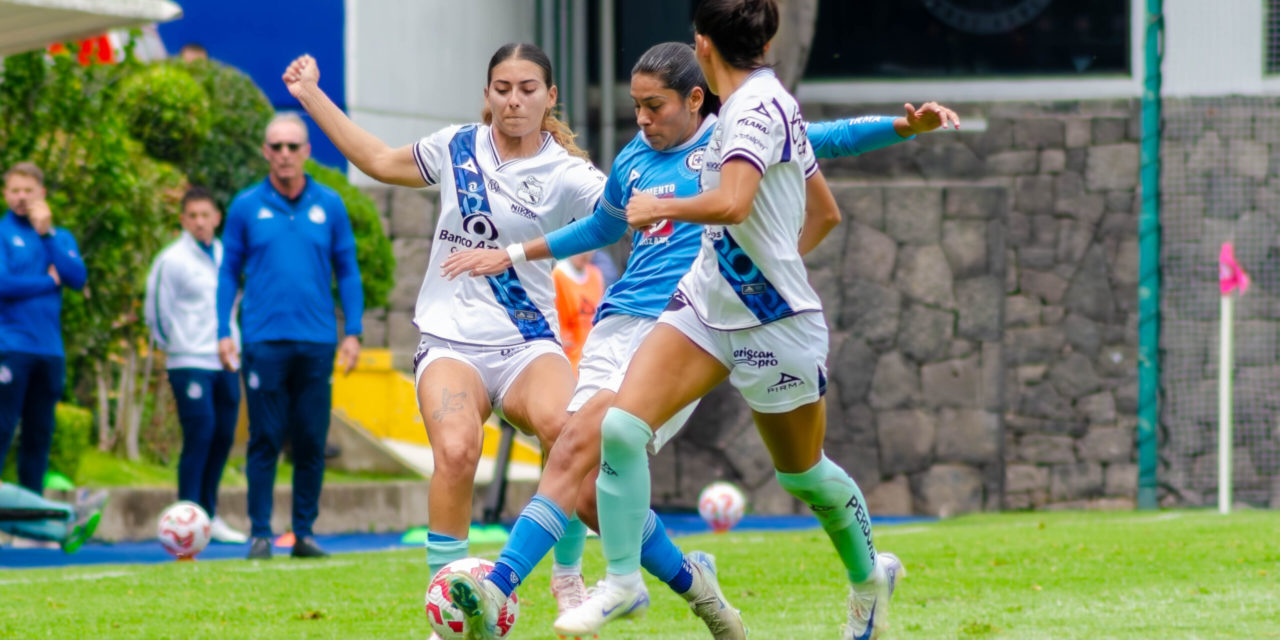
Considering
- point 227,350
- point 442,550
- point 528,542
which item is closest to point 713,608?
point 528,542

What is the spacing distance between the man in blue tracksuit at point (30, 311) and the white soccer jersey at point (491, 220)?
16.8 ft

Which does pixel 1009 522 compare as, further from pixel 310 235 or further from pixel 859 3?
pixel 859 3

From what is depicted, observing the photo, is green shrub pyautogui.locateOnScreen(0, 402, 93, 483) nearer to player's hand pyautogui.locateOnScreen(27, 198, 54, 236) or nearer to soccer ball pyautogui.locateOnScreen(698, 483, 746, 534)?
player's hand pyautogui.locateOnScreen(27, 198, 54, 236)

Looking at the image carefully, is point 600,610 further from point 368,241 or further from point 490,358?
point 368,241

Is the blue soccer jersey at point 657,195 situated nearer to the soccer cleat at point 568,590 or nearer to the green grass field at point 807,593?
the soccer cleat at point 568,590

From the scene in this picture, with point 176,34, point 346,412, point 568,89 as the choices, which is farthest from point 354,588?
point 568,89

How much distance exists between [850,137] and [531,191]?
109 cm

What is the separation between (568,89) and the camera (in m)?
18.8

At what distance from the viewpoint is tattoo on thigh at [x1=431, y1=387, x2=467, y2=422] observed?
232 inches

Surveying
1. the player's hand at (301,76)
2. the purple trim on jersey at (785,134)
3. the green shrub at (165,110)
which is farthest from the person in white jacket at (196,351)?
the purple trim on jersey at (785,134)

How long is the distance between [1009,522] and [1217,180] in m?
5.60

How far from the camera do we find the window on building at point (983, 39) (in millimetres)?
17922

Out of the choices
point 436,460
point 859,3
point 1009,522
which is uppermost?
point 859,3

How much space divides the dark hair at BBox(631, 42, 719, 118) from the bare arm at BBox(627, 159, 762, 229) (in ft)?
3.48
